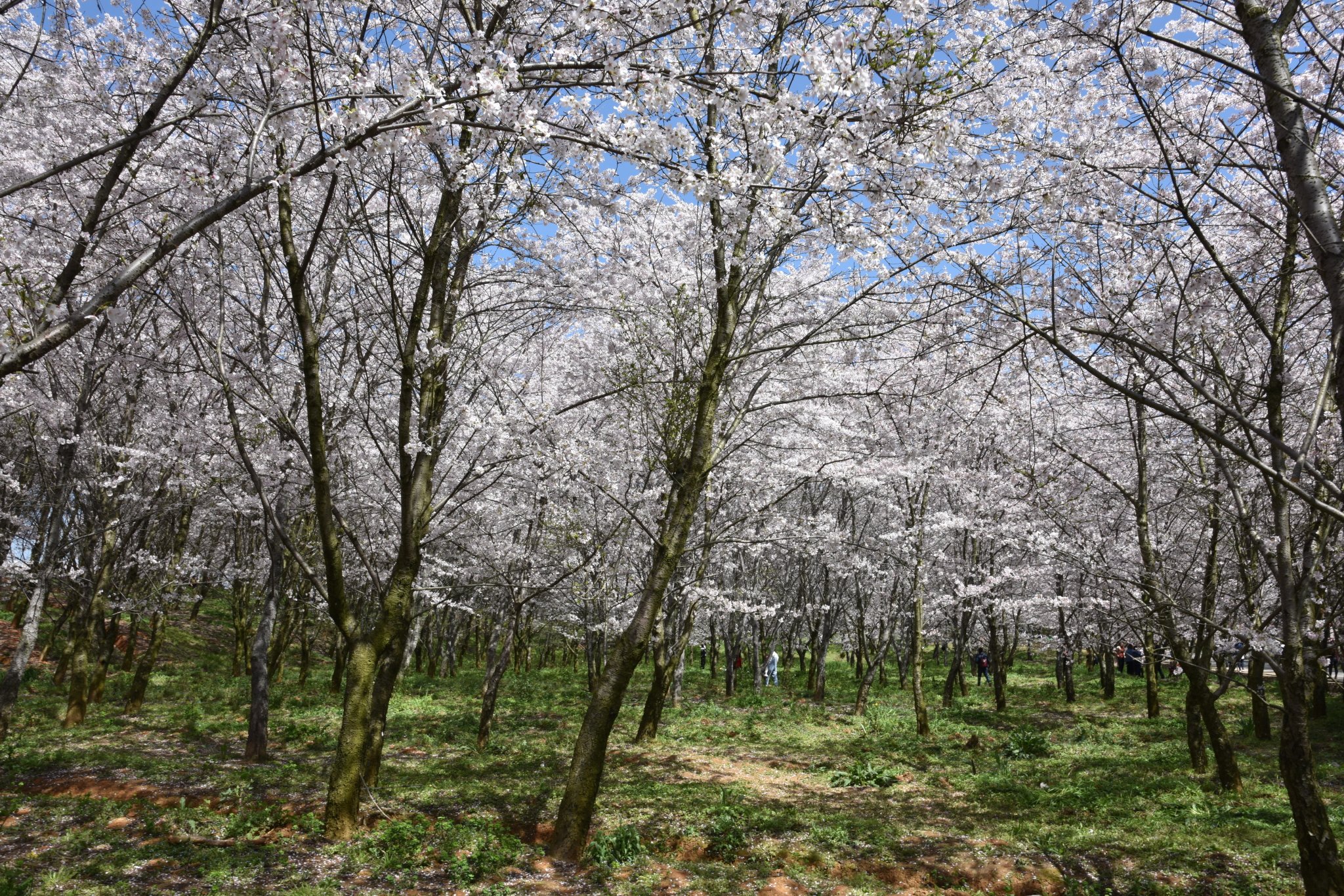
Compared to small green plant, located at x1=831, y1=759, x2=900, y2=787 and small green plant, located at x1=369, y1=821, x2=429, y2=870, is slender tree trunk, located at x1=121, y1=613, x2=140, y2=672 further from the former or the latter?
small green plant, located at x1=831, y1=759, x2=900, y2=787

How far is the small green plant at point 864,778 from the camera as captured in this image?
1138cm

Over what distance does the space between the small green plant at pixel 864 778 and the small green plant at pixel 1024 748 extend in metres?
3.57

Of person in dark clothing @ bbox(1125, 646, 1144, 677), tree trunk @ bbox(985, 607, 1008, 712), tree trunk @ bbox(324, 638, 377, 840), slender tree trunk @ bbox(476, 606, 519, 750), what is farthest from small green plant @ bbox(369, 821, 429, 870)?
person in dark clothing @ bbox(1125, 646, 1144, 677)

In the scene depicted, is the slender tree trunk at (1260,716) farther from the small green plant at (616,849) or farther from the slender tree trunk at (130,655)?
the slender tree trunk at (130,655)

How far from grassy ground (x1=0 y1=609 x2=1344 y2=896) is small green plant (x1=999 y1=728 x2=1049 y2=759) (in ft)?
0.24

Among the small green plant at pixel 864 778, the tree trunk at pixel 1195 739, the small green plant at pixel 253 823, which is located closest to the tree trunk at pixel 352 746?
the small green plant at pixel 253 823

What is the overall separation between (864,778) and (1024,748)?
15.7ft

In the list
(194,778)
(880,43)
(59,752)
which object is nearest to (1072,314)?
(880,43)

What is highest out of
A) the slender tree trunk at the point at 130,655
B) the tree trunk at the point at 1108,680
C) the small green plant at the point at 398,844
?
the tree trunk at the point at 1108,680

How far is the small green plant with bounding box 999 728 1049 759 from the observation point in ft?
45.5

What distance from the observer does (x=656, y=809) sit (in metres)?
8.96

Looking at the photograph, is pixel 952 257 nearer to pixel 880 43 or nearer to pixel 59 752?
pixel 880 43

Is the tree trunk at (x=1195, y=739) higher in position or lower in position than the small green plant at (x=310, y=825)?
higher

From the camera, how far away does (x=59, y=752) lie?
10227 mm
